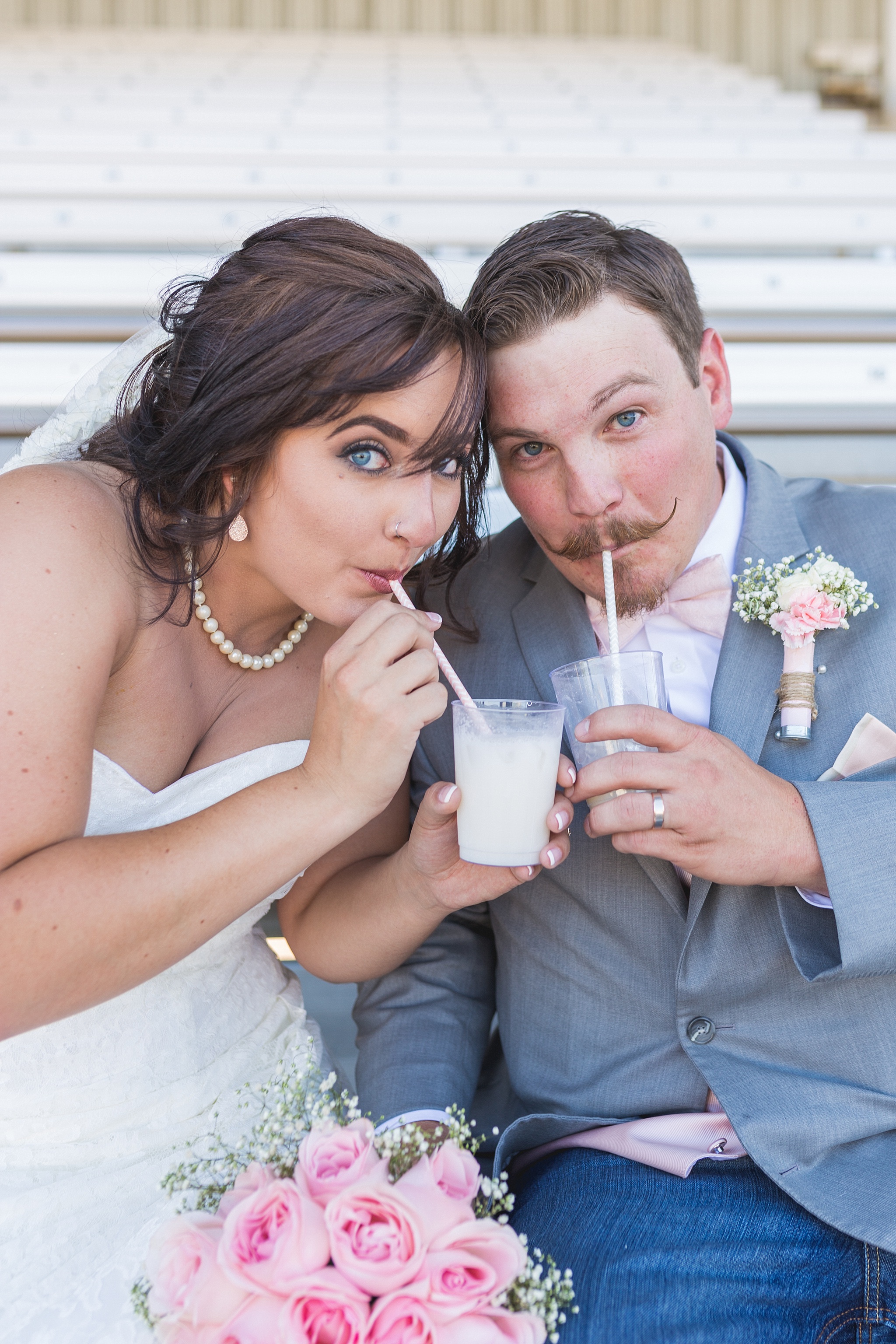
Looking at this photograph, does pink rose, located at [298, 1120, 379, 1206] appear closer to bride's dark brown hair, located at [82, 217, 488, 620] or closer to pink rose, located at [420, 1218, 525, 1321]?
pink rose, located at [420, 1218, 525, 1321]

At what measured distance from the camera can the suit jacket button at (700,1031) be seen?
158 cm

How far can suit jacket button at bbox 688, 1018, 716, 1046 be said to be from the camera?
158cm

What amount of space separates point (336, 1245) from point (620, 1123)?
76 cm

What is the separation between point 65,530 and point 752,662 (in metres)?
1.00

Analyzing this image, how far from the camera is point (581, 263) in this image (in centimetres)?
170

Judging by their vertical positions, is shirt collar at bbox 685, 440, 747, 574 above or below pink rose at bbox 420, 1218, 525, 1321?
above

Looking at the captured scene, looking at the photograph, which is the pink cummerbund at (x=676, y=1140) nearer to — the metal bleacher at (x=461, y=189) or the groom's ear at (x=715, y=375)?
the groom's ear at (x=715, y=375)

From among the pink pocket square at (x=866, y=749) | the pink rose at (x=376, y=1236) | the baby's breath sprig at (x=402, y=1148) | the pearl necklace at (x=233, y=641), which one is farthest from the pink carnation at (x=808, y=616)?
the pink rose at (x=376, y=1236)

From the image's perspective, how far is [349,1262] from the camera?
3.23 feet

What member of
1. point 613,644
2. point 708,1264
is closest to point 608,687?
point 613,644

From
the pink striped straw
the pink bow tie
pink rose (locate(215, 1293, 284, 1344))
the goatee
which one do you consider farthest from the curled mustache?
pink rose (locate(215, 1293, 284, 1344))

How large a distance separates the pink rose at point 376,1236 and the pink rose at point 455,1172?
8 centimetres

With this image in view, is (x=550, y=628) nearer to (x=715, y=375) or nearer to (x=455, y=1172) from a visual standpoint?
(x=715, y=375)

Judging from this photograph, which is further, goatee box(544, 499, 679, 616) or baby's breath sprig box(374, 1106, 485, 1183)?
goatee box(544, 499, 679, 616)
